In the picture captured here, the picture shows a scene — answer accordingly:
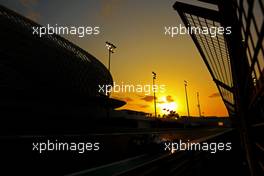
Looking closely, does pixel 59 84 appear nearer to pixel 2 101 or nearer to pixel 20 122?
pixel 2 101

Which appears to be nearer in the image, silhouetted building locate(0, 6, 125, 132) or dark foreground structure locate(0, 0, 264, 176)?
dark foreground structure locate(0, 0, 264, 176)

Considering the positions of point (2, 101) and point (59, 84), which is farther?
point (59, 84)

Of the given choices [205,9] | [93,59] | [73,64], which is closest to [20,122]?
[205,9]

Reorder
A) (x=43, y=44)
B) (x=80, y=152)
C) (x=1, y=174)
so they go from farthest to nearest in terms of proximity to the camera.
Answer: (x=43, y=44) → (x=80, y=152) → (x=1, y=174)

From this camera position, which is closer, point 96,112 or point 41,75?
point 41,75

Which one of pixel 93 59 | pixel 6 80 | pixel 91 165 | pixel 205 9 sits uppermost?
pixel 93 59

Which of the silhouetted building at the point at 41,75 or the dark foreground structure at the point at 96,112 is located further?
the silhouetted building at the point at 41,75

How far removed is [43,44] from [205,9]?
46852 millimetres

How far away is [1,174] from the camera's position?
8.39 meters

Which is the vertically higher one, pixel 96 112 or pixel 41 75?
pixel 41 75

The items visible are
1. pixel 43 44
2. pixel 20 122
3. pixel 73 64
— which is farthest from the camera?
pixel 73 64

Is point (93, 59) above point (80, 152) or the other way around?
above

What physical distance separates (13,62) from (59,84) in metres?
12.4

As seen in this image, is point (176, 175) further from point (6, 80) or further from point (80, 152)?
point (6, 80)
